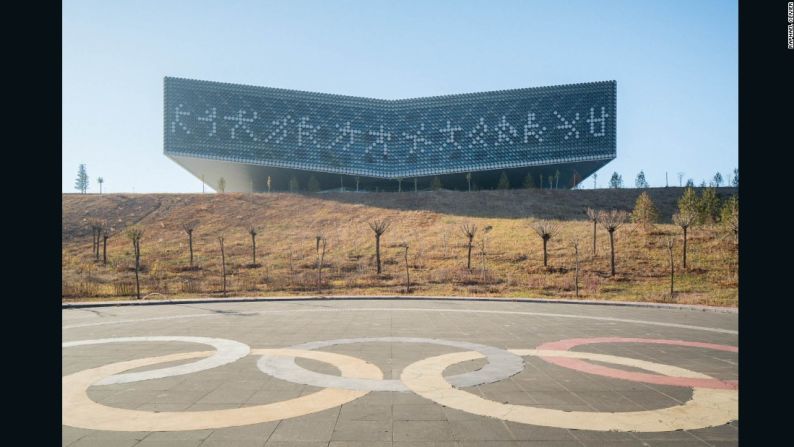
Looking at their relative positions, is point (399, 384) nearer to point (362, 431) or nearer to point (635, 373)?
point (362, 431)

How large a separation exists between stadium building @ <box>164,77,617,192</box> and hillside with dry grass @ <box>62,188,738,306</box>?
2446 centimetres

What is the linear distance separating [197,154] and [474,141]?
59.2 m

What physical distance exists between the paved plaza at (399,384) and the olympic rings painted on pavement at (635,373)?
0.04 meters

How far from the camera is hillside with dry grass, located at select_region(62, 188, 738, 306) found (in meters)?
35.3

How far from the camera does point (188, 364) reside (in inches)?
427

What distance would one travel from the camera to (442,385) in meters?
9.01

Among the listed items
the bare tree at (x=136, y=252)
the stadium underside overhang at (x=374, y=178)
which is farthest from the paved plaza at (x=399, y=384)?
the stadium underside overhang at (x=374, y=178)

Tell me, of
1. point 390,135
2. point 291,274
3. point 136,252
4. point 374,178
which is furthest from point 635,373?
point 390,135

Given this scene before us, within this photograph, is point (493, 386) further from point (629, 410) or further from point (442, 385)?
point (629, 410)

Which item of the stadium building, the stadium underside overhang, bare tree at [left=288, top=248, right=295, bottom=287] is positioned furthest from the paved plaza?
the stadium underside overhang

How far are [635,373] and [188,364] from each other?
976cm

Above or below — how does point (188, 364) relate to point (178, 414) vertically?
below
